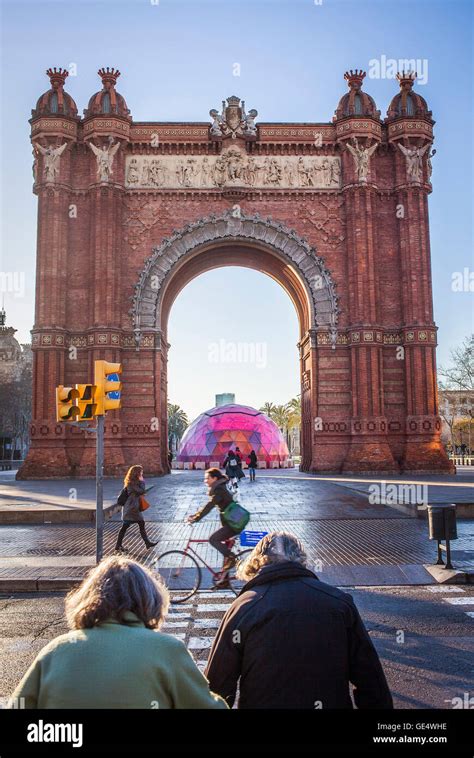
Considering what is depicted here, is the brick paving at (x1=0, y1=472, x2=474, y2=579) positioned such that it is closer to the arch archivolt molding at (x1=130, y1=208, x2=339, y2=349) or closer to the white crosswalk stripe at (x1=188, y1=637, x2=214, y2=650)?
the white crosswalk stripe at (x1=188, y1=637, x2=214, y2=650)

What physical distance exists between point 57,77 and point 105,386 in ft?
88.6

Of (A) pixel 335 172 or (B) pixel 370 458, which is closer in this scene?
(B) pixel 370 458

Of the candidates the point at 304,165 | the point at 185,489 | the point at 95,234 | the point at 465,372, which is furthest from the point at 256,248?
the point at 465,372

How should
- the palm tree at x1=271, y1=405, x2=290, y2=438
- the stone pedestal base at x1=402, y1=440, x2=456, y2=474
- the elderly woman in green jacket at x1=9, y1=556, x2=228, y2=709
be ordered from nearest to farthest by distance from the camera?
the elderly woman in green jacket at x1=9, y1=556, x2=228, y2=709 → the stone pedestal base at x1=402, y1=440, x2=456, y2=474 → the palm tree at x1=271, y1=405, x2=290, y2=438

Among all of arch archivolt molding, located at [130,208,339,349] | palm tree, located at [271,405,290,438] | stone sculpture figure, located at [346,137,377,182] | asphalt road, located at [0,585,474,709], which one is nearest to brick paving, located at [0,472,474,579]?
asphalt road, located at [0,585,474,709]

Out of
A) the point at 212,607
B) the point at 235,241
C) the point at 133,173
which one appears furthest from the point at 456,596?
the point at 133,173

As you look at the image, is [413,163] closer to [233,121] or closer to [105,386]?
[233,121]

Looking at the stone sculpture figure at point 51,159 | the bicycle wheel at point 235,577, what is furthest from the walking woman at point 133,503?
the stone sculpture figure at point 51,159

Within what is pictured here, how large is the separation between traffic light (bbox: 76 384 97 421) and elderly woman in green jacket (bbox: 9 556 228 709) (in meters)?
9.19

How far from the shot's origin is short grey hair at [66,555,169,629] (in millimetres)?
2725

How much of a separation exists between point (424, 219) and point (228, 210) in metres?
9.83

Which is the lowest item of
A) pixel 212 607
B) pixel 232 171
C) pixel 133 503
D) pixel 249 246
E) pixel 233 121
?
pixel 212 607

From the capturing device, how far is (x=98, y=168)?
1275 inches

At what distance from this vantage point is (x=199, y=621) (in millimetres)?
7824
